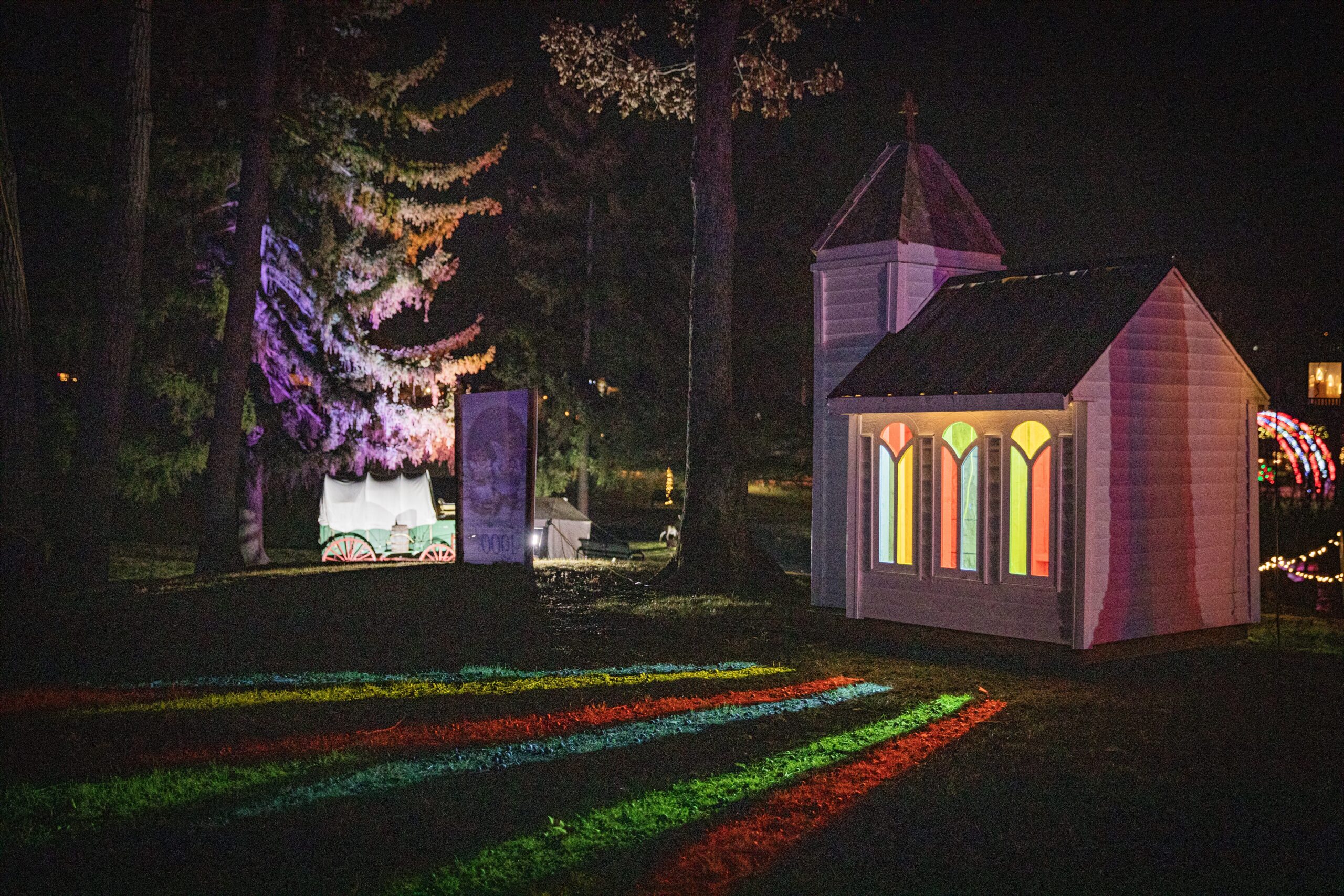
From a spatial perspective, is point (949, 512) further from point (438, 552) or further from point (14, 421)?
point (14, 421)

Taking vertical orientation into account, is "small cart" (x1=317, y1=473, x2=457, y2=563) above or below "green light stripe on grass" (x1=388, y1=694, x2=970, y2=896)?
above

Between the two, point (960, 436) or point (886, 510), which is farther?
point (886, 510)

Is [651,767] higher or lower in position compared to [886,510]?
lower

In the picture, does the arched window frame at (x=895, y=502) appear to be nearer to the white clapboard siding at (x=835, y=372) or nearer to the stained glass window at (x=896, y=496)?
the stained glass window at (x=896, y=496)

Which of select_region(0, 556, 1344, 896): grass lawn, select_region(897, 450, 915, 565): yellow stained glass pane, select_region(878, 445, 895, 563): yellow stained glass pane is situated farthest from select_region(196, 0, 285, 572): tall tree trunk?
select_region(897, 450, 915, 565): yellow stained glass pane

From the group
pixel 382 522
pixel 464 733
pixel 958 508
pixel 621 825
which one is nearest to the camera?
pixel 621 825

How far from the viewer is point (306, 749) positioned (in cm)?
810

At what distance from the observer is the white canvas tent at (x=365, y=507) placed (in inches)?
999

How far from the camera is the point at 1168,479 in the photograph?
12.8 metres

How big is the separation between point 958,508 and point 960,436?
0.81 m

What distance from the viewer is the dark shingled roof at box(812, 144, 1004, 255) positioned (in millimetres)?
14734

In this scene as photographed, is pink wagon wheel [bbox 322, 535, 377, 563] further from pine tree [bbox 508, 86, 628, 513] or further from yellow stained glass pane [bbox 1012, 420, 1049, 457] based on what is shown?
pine tree [bbox 508, 86, 628, 513]

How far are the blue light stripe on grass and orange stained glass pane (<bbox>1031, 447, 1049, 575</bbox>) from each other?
143 inches

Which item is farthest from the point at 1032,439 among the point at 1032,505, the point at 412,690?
the point at 412,690
